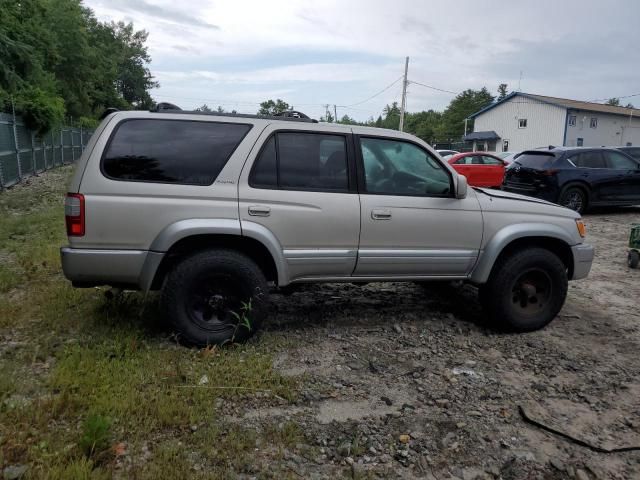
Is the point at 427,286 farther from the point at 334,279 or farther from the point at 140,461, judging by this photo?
the point at 140,461

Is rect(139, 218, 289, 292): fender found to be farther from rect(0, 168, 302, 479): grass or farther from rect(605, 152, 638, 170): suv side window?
rect(605, 152, 638, 170): suv side window

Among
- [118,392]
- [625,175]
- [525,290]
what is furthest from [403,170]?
[625,175]

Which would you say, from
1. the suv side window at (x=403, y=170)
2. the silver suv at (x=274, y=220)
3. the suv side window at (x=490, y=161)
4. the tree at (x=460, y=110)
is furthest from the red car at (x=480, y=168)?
the tree at (x=460, y=110)

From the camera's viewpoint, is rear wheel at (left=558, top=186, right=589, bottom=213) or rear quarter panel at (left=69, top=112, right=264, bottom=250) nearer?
rear quarter panel at (left=69, top=112, right=264, bottom=250)

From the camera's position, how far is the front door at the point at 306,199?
4.05 m

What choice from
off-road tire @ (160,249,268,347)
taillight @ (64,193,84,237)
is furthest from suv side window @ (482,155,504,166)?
taillight @ (64,193,84,237)

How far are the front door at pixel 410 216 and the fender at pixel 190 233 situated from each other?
865 millimetres

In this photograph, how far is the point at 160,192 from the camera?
3.84 metres

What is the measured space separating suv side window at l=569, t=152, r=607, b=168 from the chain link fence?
13645 mm

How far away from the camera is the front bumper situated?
4871mm

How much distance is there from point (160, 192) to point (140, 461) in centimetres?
190

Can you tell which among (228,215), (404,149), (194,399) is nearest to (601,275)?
(404,149)

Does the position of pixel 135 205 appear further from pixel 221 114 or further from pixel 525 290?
pixel 525 290

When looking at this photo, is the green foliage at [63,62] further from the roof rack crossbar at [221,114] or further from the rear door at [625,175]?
the rear door at [625,175]
